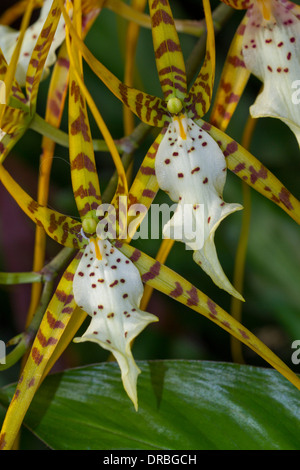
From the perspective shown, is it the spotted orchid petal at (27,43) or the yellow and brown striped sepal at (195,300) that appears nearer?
the yellow and brown striped sepal at (195,300)

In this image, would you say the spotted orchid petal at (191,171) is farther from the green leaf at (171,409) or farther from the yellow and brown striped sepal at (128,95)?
the green leaf at (171,409)

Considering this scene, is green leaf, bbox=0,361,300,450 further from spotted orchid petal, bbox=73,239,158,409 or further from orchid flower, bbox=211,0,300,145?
orchid flower, bbox=211,0,300,145

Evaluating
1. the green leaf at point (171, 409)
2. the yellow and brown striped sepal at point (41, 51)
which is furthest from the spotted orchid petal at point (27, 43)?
the green leaf at point (171, 409)

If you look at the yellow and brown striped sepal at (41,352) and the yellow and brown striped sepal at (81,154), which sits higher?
the yellow and brown striped sepal at (81,154)

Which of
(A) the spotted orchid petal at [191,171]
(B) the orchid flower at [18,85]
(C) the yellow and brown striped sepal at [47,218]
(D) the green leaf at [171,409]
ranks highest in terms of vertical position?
(B) the orchid flower at [18,85]

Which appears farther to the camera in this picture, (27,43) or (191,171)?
(27,43)

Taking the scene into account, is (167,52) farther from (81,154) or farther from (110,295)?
(110,295)

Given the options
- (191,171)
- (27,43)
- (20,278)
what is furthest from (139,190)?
(27,43)

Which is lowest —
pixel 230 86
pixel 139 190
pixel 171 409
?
pixel 171 409
